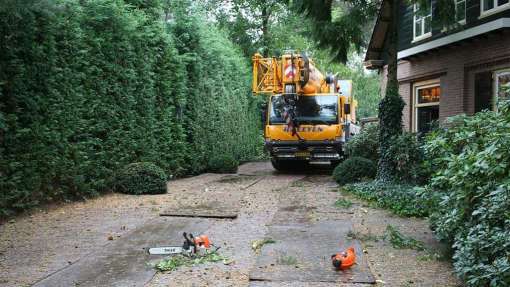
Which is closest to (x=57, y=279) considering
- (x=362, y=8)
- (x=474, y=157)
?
(x=474, y=157)

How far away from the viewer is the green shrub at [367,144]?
14875mm

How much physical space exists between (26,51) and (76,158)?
7.76 feet

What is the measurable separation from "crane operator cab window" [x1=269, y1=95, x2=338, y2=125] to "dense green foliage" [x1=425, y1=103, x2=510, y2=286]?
33.9 feet

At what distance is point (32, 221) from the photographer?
8047 millimetres

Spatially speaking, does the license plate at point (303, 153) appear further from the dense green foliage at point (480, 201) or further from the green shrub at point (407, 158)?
the dense green foliage at point (480, 201)

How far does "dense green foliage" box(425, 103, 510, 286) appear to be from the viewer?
13.6 ft

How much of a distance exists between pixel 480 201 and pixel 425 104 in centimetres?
1180

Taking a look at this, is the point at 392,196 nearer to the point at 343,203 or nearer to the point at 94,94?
the point at 343,203

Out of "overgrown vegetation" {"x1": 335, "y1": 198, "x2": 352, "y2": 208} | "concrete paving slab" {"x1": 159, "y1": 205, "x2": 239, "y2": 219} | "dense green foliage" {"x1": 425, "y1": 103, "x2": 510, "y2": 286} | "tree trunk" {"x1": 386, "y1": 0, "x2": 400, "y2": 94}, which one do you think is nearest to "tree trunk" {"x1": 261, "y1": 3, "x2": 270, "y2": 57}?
"tree trunk" {"x1": 386, "y1": 0, "x2": 400, "y2": 94}

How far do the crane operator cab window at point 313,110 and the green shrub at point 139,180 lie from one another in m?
6.06

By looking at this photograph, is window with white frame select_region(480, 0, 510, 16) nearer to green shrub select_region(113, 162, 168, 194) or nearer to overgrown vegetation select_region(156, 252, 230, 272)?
green shrub select_region(113, 162, 168, 194)

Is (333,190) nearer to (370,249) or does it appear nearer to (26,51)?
(370,249)

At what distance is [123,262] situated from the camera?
18.6 feet

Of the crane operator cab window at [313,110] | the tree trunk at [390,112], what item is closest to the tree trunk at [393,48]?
the tree trunk at [390,112]
